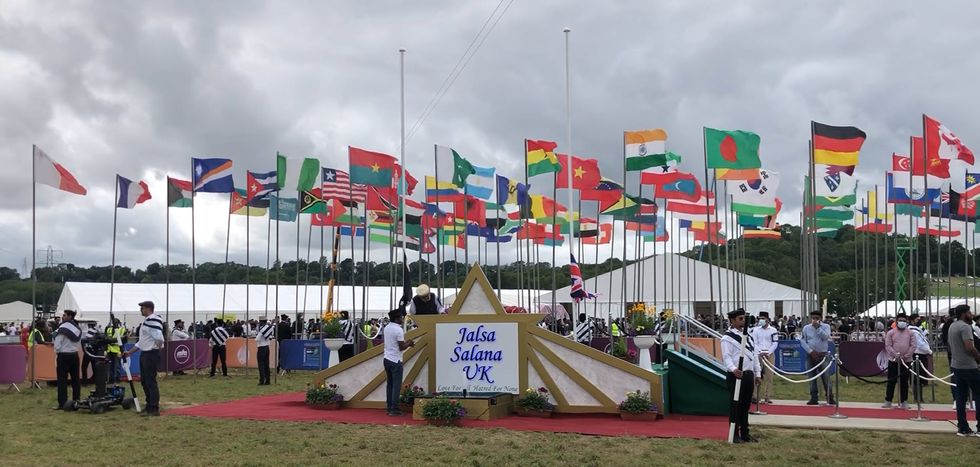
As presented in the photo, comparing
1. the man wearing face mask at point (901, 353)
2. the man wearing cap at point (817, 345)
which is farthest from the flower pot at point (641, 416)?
the man wearing face mask at point (901, 353)

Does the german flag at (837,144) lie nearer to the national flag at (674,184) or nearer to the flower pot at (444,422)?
the national flag at (674,184)

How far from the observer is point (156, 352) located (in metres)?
13.8

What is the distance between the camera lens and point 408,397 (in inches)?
550

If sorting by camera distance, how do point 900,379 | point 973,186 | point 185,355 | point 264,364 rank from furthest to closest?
point 973,186
point 185,355
point 264,364
point 900,379

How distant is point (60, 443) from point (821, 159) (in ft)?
47.8

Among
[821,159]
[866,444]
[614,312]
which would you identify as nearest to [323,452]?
[866,444]

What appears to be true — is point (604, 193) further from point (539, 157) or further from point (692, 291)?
point (692, 291)

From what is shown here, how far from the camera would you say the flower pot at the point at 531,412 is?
13.3 m

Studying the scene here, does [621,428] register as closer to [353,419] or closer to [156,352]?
[353,419]

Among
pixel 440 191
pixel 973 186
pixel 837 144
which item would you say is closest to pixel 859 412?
pixel 837 144

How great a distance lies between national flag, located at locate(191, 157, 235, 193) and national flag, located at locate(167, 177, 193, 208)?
1.43 meters

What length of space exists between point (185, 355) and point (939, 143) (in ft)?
67.3

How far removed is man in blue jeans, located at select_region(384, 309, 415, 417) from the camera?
13523mm

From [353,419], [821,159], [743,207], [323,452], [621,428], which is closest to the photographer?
[323,452]
